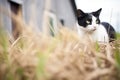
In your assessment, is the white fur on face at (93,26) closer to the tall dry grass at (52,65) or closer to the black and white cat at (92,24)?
the black and white cat at (92,24)

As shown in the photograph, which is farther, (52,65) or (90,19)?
(90,19)

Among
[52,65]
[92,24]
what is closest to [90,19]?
[92,24]

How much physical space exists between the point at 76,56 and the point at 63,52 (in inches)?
1.6

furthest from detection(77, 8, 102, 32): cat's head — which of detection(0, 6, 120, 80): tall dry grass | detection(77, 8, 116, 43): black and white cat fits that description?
detection(0, 6, 120, 80): tall dry grass

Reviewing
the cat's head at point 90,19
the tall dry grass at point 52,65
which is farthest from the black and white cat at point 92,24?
the tall dry grass at point 52,65

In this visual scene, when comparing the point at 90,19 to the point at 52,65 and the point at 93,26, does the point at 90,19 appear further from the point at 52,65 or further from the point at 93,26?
the point at 52,65

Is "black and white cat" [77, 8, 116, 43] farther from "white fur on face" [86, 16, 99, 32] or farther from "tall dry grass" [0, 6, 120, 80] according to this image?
"tall dry grass" [0, 6, 120, 80]

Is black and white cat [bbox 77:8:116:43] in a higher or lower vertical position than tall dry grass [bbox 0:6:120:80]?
lower

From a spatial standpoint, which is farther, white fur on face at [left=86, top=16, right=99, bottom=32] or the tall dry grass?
white fur on face at [left=86, top=16, right=99, bottom=32]

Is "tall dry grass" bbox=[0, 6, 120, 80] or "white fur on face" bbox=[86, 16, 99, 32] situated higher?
"tall dry grass" bbox=[0, 6, 120, 80]

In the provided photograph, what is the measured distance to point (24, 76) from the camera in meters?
0.90

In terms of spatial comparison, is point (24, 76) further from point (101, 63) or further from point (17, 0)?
point (17, 0)

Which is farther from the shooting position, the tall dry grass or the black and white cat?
the black and white cat

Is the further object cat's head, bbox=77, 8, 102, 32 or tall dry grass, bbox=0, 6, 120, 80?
cat's head, bbox=77, 8, 102, 32
